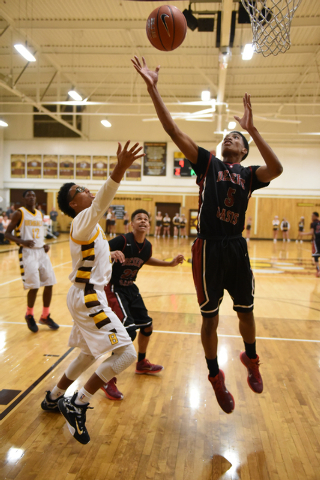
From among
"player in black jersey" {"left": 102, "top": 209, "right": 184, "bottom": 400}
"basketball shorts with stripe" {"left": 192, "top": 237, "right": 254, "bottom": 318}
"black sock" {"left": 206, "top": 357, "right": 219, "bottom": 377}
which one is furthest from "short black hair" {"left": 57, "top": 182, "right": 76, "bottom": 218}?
"black sock" {"left": 206, "top": 357, "right": 219, "bottom": 377}

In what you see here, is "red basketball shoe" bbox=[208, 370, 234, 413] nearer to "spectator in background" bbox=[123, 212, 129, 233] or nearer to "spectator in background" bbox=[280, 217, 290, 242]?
"spectator in background" bbox=[123, 212, 129, 233]

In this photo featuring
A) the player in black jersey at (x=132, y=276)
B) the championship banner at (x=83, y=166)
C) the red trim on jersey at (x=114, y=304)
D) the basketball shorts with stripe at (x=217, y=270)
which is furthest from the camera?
the championship banner at (x=83, y=166)

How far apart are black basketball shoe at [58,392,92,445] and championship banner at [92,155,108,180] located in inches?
846

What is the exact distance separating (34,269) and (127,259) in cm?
200

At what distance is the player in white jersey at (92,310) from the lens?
7.39ft

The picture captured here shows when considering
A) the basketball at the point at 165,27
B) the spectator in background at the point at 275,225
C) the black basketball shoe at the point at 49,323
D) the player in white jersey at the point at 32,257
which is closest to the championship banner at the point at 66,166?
the spectator in background at the point at 275,225

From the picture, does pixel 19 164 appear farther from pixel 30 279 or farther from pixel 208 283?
pixel 208 283

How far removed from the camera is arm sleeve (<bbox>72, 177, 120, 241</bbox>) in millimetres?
2217

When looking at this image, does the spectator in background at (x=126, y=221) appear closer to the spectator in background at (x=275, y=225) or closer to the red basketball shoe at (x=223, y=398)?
the spectator in background at (x=275, y=225)

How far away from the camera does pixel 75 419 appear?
231 cm

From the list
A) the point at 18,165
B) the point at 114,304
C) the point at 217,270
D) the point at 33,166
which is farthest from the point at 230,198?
the point at 18,165

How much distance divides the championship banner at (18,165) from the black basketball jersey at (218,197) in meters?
23.3

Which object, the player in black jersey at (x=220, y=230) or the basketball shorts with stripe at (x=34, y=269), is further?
the basketball shorts with stripe at (x=34, y=269)

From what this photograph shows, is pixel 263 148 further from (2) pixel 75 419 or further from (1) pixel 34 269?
(1) pixel 34 269
